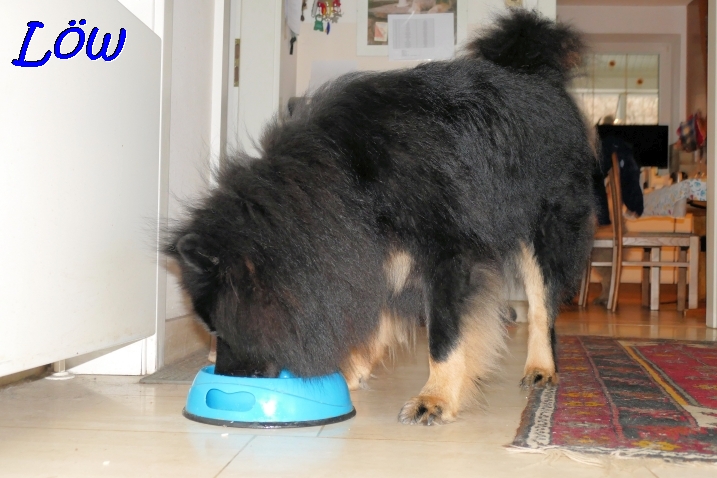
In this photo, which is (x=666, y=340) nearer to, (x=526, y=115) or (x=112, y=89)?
(x=526, y=115)

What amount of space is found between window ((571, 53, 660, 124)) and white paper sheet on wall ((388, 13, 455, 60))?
7.33 meters

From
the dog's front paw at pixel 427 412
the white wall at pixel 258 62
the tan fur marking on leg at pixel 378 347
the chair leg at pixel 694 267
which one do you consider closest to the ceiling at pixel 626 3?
the chair leg at pixel 694 267

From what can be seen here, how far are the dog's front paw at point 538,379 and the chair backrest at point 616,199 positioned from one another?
3740 mm

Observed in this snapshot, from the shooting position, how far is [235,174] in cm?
182

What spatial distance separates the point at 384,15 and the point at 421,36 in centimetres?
29

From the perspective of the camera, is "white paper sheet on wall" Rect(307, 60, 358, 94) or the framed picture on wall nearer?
the framed picture on wall

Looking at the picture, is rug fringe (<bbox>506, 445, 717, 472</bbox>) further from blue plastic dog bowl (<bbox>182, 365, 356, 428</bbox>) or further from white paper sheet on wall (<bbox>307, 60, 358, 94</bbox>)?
white paper sheet on wall (<bbox>307, 60, 358, 94</bbox>)

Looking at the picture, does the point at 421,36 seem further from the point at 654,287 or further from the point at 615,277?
the point at 654,287

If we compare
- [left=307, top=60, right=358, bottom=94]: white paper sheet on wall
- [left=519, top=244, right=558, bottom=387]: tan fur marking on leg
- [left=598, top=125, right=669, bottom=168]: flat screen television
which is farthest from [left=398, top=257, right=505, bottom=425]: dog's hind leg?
[left=598, top=125, right=669, bottom=168]: flat screen television

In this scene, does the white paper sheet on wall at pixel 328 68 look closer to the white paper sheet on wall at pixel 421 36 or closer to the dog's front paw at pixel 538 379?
the white paper sheet on wall at pixel 421 36

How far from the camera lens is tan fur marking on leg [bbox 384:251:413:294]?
193cm

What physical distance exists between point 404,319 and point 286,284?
23.1 inches

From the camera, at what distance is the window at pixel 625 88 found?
11.2 meters

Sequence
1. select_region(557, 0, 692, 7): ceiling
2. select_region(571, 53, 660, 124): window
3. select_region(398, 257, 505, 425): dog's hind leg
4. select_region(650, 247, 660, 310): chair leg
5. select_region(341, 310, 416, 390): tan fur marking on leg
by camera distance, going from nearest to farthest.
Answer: select_region(398, 257, 505, 425): dog's hind leg
select_region(341, 310, 416, 390): tan fur marking on leg
select_region(650, 247, 660, 310): chair leg
select_region(557, 0, 692, 7): ceiling
select_region(571, 53, 660, 124): window
